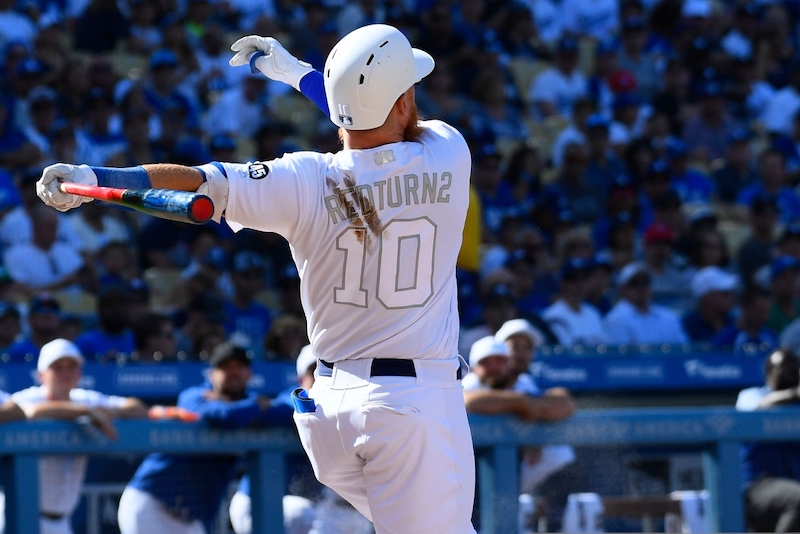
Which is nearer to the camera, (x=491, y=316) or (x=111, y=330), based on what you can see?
(x=111, y=330)

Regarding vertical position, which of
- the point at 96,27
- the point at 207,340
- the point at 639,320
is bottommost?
the point at 207,340

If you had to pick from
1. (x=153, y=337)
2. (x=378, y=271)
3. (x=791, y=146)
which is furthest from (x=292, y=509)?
(x=791, y=146)

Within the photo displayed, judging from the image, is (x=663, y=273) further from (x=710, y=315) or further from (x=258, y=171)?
(x=258, y=171)

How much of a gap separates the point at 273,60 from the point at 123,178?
856 millimetres

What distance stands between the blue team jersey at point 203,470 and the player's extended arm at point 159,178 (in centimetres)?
191

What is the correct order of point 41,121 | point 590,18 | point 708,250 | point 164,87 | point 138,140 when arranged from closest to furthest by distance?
point 41,121, point 138,140, point 708,250, point 164,87, point 590,18

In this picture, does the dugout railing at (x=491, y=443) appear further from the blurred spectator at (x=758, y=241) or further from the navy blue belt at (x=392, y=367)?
the blurred spectator at (x=758, y=241)

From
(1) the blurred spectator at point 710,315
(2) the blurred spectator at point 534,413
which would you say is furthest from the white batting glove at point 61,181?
(1) the blurred spectator at point 710,315

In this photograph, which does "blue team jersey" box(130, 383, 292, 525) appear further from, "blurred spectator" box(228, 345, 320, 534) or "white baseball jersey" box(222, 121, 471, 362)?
"white baseball jersey" box(222, 121, 471, 362)

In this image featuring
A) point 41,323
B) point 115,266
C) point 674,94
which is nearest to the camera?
point 41,323

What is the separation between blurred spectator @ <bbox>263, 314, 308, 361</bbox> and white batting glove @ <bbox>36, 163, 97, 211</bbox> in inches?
155

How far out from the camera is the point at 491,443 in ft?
16.9

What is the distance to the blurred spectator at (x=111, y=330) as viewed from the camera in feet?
23.5

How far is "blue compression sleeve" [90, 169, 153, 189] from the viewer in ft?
10.2
